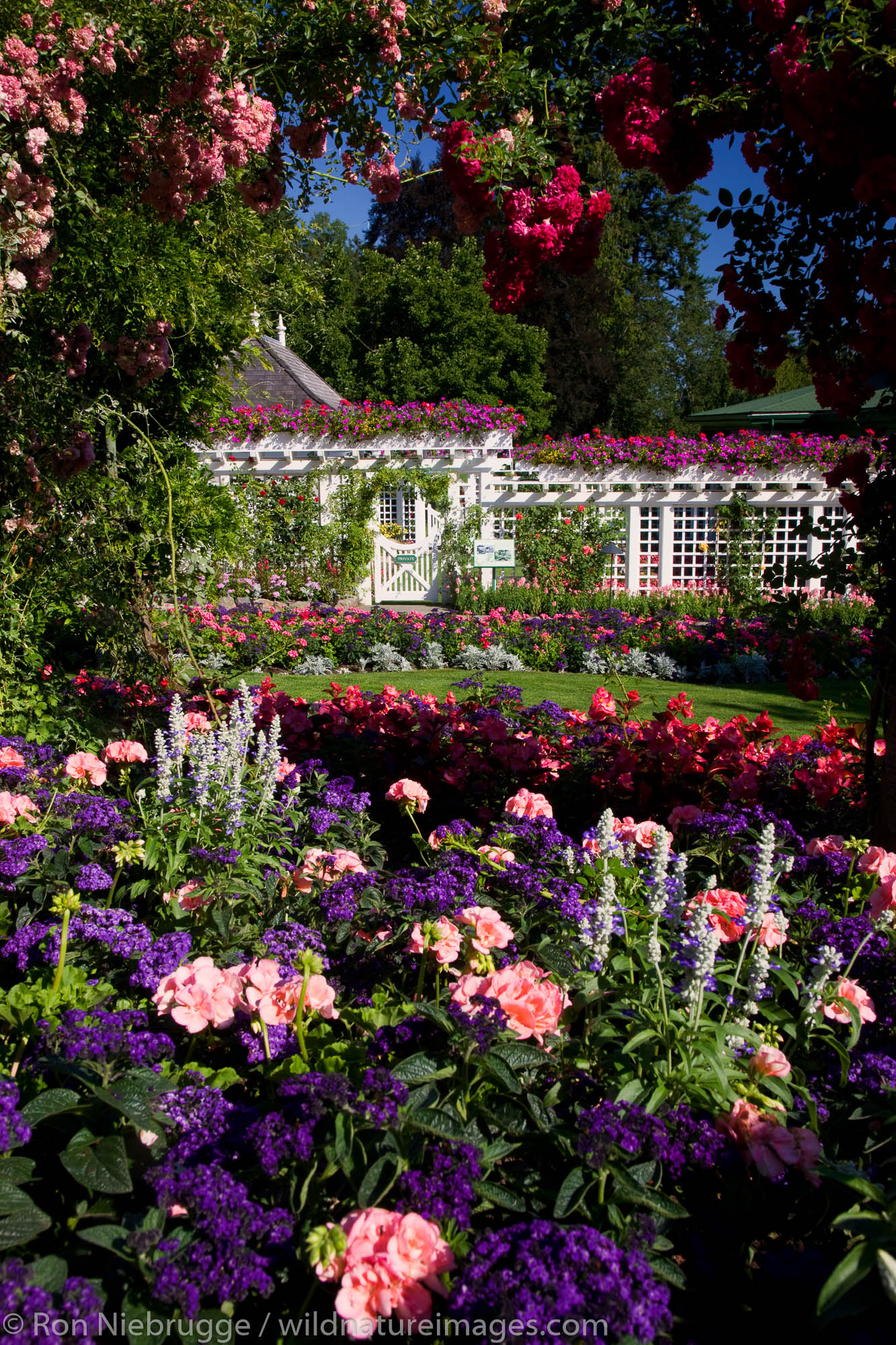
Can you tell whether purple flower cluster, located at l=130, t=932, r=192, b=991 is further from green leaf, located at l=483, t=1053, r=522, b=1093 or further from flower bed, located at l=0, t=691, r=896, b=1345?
green leaf, located at l=483, t=1053, r=522, b=1093

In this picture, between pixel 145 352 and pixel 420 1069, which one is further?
pixel 145 352

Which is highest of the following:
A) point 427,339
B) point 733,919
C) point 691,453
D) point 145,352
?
point 427,339

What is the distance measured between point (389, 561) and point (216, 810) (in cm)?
1070

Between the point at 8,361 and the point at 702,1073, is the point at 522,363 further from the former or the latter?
the point at 702,1073

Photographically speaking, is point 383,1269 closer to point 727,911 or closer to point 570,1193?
point 570,1193

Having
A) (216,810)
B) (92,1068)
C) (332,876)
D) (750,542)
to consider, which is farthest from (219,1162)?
(750,542)

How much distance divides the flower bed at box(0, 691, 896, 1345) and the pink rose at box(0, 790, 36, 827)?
13 millimetres

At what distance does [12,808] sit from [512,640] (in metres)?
6.55

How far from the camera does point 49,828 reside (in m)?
2.18

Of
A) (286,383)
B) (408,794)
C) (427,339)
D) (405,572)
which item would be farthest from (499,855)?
(427,339)

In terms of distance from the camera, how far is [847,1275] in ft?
3.26

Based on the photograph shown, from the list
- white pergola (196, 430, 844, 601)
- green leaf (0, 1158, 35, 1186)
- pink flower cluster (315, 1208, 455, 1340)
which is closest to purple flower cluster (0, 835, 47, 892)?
green leaf (0, 1158, 35, 1186)

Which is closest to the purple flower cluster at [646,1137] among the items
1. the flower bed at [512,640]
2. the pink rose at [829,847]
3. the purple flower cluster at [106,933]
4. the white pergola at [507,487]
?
the purple flower cluster at [106,933]

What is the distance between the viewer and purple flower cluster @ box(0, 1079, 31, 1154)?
1090 mm
